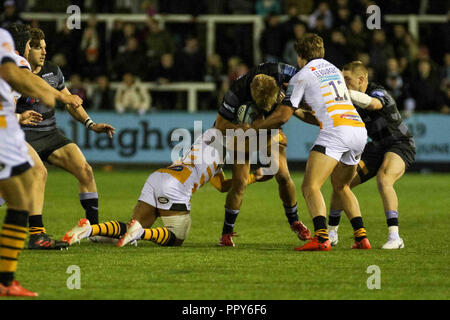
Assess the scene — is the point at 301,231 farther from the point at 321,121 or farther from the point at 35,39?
the point at 35,39

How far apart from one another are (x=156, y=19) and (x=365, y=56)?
5313 millimetres

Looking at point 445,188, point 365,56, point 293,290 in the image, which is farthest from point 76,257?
point 365,56

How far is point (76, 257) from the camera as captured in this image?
877 cm

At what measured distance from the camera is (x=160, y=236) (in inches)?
364

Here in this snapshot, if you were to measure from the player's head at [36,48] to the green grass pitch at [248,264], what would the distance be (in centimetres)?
202

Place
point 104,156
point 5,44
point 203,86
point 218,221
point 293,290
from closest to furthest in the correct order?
point 5,44, point 293,290, point 218,221, point 104,156, point 203,86

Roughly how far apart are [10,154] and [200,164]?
3.29 m

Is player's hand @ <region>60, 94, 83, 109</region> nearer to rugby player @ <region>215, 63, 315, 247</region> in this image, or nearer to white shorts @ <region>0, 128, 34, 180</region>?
white shorts @ <region>0, 128, 34, 180</region>

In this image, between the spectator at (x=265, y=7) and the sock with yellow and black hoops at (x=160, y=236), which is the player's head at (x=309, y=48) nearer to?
the sock with yellow and black hoops at (x=160, y=236)

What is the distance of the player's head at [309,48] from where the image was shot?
9375 millimetres

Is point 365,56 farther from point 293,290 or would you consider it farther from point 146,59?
point 293,290

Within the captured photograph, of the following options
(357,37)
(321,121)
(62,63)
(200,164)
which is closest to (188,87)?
(62,63)

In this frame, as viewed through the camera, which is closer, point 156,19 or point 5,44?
point 5,44
